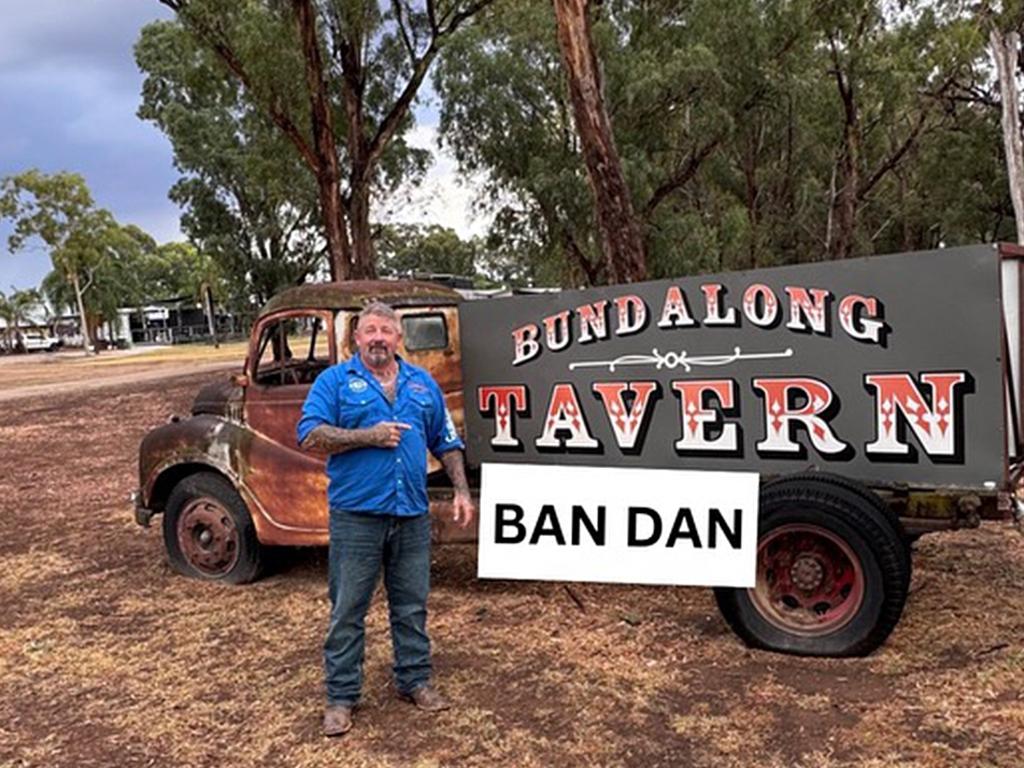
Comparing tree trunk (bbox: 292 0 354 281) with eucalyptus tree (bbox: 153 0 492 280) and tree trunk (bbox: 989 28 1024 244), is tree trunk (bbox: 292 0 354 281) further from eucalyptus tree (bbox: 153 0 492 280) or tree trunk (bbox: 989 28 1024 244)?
tree trunk (bbox: 989 28 1024 244)

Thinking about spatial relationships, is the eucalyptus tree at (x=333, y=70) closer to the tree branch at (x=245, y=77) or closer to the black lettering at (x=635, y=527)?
the tree branch at (x=245, y=77)

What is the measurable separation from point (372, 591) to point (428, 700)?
2.03ft

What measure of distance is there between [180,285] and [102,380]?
70.1m

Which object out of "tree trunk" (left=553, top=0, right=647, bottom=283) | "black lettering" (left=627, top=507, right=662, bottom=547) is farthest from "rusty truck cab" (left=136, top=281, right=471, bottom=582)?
"tree trunk" (left=553, top=0, right=647, bottom=283)

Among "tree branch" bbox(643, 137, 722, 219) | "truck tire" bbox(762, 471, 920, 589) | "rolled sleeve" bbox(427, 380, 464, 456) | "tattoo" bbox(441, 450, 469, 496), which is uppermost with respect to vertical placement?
"tree branch" bbox(643, 137, 722, 219)

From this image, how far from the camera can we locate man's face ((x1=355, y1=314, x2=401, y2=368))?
12.2 ft

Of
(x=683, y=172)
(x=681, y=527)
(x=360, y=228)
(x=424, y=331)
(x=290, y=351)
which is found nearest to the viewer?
(x=681, y=527)

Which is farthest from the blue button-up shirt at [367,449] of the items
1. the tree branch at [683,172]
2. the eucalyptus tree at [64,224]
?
the eucalyptus tree at [64,224]

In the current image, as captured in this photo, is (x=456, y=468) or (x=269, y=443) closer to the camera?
(x=456, y=468)

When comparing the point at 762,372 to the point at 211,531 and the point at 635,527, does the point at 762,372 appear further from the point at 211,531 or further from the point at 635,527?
the point at 211,531

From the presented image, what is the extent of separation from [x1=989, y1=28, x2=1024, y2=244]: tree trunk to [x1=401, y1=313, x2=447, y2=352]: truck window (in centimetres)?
2007

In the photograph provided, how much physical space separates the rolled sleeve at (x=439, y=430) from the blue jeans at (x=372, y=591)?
12.8 inches

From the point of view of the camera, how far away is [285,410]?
577 cm

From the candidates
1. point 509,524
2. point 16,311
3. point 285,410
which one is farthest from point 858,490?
point 16,311
